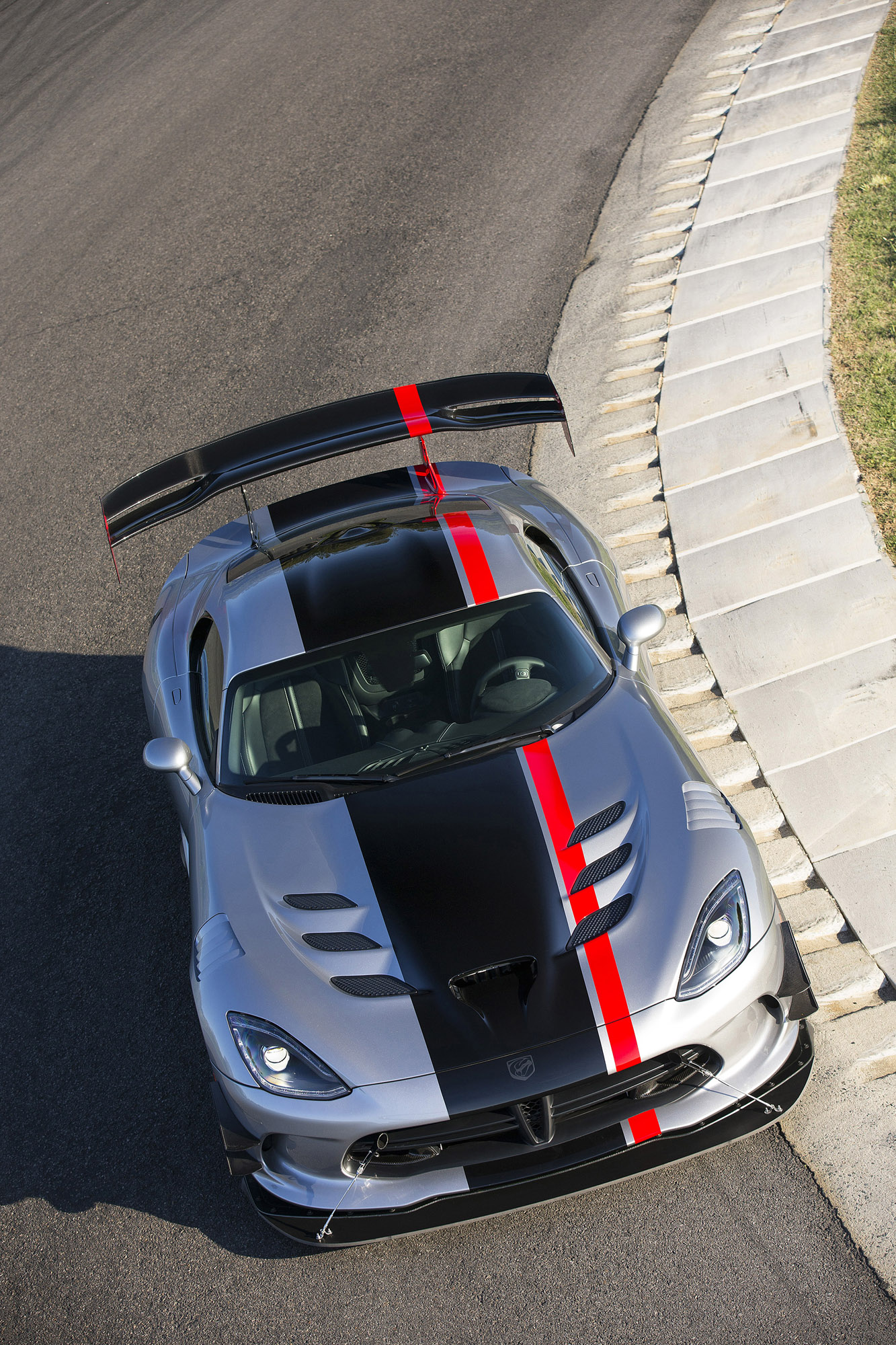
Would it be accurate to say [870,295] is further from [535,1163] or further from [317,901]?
[535,1163]

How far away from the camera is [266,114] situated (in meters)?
9.88

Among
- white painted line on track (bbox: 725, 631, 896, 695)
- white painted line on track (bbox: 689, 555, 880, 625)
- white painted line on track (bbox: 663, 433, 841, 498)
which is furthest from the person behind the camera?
white painted line on track (bbox: 663, 433, 841, 498)

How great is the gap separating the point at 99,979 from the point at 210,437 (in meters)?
3.79

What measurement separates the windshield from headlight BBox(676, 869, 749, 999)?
0.83 metres

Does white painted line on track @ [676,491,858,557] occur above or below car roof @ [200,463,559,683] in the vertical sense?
Answer: below

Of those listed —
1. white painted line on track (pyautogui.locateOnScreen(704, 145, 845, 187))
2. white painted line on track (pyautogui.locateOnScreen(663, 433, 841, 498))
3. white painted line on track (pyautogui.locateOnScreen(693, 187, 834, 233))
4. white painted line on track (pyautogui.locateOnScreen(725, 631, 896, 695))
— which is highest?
white painted line on track (pyautogui.locateOnScreen(704, 145, 845, 187))

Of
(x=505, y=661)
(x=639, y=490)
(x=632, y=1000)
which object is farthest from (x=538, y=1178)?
(x=639, y=490)

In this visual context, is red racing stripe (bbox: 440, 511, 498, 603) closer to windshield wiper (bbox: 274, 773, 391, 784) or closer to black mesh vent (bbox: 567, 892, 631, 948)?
windshield wiper (bbox: 274, 773, 391, 784)

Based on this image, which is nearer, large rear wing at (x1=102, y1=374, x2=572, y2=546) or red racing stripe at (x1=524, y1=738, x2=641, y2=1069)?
red racing stripe at (x1=524, y1=738, x2=641, y2=1069)

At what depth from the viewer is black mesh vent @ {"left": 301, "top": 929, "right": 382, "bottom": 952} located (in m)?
3.14

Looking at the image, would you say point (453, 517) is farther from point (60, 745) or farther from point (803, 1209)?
point (803, 1209)

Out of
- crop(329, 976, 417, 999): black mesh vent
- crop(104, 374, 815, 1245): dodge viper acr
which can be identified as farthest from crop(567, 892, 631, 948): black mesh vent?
crop(329, 976, 417, 999): black mesh vent

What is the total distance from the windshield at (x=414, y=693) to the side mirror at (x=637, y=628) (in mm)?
98

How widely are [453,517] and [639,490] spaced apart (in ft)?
6.76
